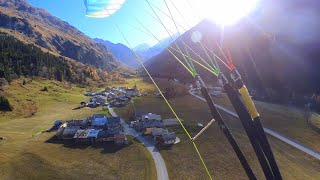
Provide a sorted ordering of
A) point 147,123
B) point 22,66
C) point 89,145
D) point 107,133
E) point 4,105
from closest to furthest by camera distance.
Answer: point 89,145 → point 107,133 → point 147,123 → point 4,105 → point 22,66

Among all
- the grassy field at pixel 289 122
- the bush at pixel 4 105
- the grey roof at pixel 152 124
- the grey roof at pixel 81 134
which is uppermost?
the bush at pixel 4 105

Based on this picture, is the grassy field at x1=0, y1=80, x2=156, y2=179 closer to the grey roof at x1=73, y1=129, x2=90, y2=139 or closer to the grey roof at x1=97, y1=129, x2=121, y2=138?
the grey roof at x1=73, y1=129, x2=90, y2=139

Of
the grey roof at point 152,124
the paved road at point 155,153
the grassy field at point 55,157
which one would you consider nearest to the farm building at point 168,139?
the paved road at point 155,153

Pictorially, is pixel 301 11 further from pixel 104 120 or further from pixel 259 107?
pixel 104 120

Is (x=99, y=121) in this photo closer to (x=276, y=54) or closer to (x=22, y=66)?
(x=22, y=66)

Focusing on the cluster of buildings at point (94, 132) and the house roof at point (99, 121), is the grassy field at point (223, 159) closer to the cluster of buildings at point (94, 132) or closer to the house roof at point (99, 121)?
the cluster of buildings at point (94, 132)

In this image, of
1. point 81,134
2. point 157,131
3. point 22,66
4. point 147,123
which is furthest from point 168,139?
point 22,66
